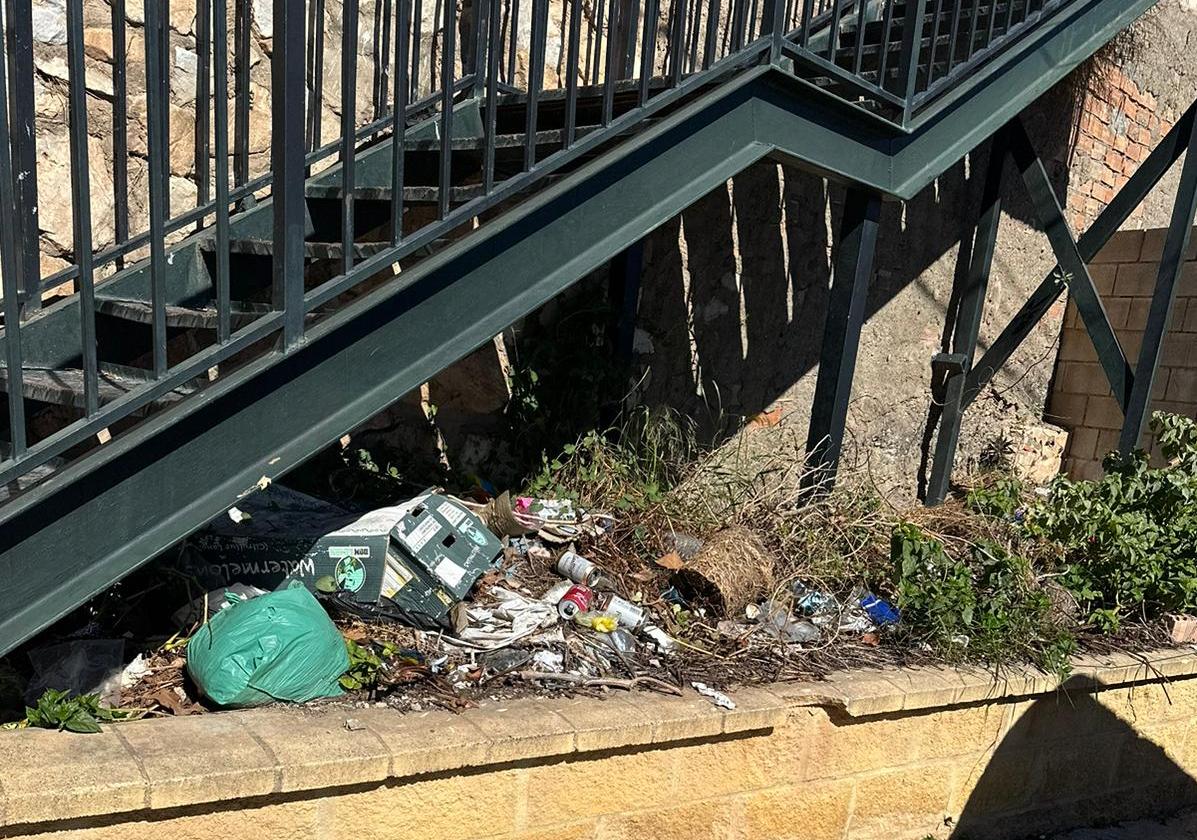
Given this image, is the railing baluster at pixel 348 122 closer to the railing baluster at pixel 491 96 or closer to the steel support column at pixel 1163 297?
the railing baluster at pixel 491 96

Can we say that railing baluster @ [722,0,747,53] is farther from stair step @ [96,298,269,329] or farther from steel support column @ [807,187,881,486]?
stair step @ [96,298,269,329]

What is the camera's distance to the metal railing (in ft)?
7.29

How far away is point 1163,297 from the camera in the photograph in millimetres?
5305

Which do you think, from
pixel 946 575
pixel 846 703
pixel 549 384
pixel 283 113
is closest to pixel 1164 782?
pixel 946 575

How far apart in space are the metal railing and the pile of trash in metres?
0.69

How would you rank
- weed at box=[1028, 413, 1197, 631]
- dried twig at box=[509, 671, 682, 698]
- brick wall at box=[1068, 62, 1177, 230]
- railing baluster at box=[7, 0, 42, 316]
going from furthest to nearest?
brick wall at box=[1068, 62, 1177, 230] < weed at box=[1028, 413, 1197, 631] < dried twig at box=[509, 671, 682, 698] < railing baluster at box=[7, 0, 42, 316]

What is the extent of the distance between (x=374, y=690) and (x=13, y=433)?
1177 mm

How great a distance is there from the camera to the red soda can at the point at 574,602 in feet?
11.3

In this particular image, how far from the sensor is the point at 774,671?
3324mm

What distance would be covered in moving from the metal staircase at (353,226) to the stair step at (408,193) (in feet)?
0.04

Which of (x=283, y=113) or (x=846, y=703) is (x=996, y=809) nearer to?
(x=846, y=703)

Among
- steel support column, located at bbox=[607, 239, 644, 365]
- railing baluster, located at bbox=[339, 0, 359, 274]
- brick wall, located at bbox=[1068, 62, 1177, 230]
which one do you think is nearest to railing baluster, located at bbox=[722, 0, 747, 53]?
railing baluster, located at bbox=[339, 0, 359, 274]

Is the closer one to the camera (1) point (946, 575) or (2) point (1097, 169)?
(1) point (946, 575)

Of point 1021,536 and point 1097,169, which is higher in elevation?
point 1097,169
